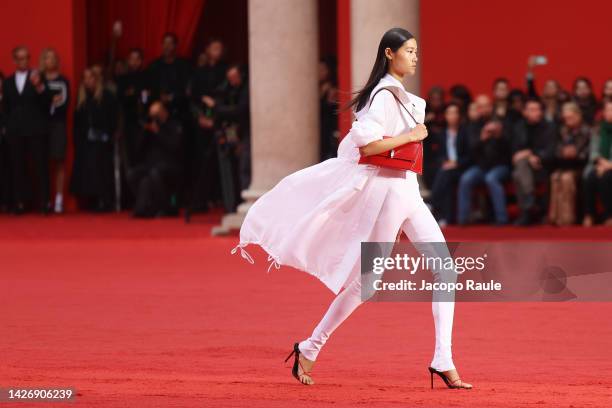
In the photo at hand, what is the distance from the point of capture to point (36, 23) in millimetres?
22203

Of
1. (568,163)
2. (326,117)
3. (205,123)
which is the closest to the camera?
(568,163)

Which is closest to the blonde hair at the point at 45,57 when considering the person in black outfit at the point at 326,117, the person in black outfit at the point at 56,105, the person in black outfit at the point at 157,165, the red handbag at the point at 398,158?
the person in black outfit at the point at 56,105

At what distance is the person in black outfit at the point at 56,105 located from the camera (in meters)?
20.9

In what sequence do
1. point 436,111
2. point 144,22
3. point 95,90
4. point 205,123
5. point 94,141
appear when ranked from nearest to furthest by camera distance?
point 436,111 < point 205,123 < point 95,90 < point 94,141 < point 144,22

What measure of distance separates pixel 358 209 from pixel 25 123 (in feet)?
45.8

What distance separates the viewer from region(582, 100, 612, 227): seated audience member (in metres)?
17.0

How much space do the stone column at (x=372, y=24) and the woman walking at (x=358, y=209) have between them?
29.8 feet

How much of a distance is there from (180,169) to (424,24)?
3908 mm

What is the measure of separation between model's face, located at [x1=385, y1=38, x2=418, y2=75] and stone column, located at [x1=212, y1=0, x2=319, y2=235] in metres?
9.69

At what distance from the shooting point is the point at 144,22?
2328 centimetres

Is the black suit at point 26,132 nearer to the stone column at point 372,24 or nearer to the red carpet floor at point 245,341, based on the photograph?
the stone column at point 372,24

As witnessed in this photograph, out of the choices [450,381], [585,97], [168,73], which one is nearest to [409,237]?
[450,381]

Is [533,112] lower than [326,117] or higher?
higher

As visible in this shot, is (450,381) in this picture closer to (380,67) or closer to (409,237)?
(409,237)
